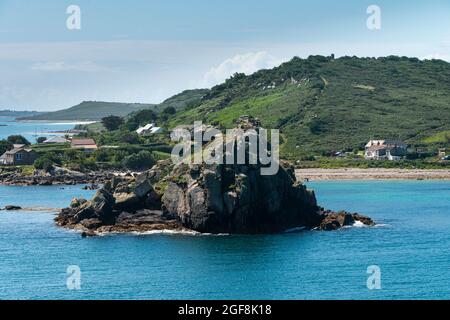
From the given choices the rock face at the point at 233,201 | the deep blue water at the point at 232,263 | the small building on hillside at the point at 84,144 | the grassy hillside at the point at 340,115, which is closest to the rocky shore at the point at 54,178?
the small building on hillside at the point at 84,144

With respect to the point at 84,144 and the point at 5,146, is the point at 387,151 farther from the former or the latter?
the point at 5,146

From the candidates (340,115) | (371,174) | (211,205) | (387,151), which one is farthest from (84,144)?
(211,205)

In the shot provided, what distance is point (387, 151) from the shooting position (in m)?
150

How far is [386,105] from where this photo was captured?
184 m

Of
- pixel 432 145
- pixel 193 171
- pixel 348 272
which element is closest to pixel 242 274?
pixel 348 272

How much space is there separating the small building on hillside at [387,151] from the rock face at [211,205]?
7596 cm

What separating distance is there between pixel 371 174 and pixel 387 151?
16773mm

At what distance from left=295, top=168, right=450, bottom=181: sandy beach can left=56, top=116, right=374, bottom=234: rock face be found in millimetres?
55773

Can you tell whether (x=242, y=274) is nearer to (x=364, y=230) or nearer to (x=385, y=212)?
(x=364, y=230)

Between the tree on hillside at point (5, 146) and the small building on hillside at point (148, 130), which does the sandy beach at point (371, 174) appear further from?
the tree on hillside at point (5, 146)

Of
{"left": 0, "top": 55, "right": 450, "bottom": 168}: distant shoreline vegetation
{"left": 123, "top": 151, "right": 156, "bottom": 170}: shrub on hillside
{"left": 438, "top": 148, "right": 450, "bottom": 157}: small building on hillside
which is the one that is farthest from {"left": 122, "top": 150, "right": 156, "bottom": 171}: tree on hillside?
{"left": 438, "top": 148, "right": 450, "bottom": 157}: small building on hillside

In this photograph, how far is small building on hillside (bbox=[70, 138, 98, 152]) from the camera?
16125 centimetres

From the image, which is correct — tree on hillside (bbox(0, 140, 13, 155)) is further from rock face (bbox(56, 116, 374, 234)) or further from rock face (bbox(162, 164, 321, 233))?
rock face (bbox(162, 164, 321, 233))
